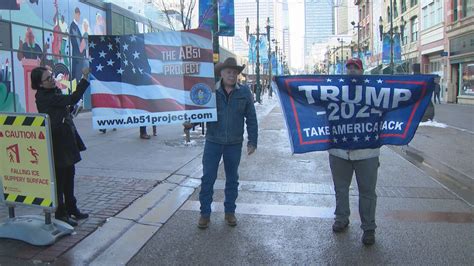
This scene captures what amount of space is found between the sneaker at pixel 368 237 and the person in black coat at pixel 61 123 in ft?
10.2

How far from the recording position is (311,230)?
215 inches

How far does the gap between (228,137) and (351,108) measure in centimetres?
140

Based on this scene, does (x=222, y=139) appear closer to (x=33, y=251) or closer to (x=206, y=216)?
(x=206, y=216)

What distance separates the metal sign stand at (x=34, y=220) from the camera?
4785 mm

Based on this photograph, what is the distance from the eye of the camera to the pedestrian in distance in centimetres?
505

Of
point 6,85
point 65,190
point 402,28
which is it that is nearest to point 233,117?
point 65,190

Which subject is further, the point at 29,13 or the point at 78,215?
the point at 29,13

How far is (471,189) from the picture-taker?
7.48m

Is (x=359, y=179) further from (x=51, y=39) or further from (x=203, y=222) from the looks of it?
(x=51, y=39)

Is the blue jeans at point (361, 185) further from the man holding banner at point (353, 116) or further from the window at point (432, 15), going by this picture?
the window at point (432, 15)

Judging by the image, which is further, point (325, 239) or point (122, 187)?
point (122, 187)

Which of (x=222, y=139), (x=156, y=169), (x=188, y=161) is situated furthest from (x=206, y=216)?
(x=188, y=161)

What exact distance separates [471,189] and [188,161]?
506 cm

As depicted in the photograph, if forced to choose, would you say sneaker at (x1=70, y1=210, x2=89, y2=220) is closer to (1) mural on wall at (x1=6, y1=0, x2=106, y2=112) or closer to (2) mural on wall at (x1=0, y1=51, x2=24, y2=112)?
(1) mural on wall at (x1=6, y1=0, x2=106, y2=112)
